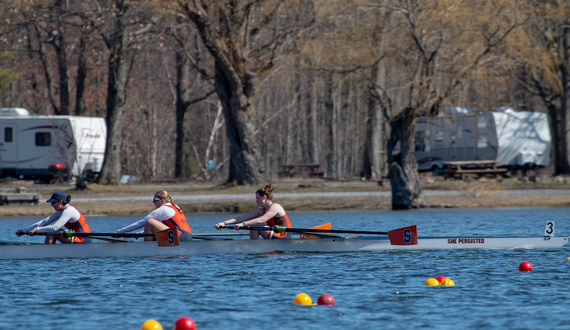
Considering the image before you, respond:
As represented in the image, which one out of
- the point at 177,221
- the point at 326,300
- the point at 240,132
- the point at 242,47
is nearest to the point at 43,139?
the point at 240,132

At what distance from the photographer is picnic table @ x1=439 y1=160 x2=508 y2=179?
30.9 meters

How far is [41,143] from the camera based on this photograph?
105 ft

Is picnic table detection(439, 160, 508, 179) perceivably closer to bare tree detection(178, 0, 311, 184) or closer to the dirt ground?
the dirt ground

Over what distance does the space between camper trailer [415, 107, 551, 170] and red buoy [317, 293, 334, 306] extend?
23411 mm

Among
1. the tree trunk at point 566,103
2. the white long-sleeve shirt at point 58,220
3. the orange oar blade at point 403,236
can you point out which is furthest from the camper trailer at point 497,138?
the white long-sleeve shirt at point 58,220

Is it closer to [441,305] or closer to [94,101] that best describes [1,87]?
[94,101]

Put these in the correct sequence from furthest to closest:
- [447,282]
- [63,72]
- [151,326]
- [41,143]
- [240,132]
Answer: [63,72], [41,143], [240,132], [447,282], [151,326]

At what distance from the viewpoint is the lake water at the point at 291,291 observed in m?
8.11

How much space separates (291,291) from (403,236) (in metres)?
3.80

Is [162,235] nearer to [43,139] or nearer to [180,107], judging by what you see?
[43,139]

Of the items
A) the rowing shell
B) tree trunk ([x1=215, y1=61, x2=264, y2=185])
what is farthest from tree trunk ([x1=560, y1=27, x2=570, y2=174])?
the rowing shell

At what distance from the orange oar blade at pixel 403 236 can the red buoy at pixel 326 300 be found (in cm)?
430

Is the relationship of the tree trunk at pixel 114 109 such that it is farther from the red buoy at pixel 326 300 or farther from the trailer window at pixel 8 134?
Result: the red buoy at pixel 326 300

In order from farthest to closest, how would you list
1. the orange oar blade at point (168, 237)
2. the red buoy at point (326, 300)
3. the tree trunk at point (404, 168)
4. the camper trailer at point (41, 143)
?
the camper trailer at point (41, 143) → the tree trunk at point (404, 168) → the orange oar blade at point (168, 237) → the red buoy at point (326, 300)
